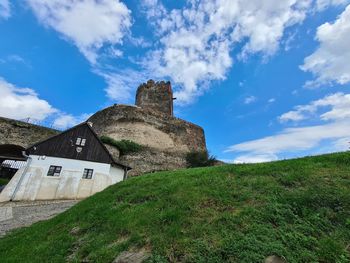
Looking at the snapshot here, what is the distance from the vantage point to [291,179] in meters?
6.96

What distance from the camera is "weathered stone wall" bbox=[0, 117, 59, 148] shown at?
27.8 meters

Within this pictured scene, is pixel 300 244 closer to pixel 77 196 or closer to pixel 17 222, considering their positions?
pixel 17 222

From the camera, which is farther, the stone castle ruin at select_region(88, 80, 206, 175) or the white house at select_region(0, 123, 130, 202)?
the stone castle ruin at select_region(88, 80, 206, 175)

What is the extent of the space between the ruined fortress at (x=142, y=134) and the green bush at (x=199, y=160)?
1.31 metres

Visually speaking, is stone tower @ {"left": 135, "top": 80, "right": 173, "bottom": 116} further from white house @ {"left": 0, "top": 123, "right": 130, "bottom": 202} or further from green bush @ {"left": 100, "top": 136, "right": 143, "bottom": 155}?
white house @ {"left": 0, "top": 123, "right": 130, "bottom": 202}

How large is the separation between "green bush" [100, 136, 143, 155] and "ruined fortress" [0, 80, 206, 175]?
0.58 m

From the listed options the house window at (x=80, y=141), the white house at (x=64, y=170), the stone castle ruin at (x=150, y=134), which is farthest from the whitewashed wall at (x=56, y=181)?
the stone castle ruin at (x=150, y=134)

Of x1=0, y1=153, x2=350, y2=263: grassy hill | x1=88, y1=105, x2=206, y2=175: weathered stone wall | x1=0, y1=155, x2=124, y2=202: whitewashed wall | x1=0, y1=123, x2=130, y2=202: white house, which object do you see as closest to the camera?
x1=0, y1=153, x2=350, y2=263: grassy hill

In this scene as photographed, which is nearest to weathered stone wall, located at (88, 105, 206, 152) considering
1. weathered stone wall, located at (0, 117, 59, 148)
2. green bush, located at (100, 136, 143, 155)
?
green bush, located at (100, 136, 143, 155)


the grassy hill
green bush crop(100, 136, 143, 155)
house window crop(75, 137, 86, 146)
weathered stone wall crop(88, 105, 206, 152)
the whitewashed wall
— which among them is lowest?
the grassy hill

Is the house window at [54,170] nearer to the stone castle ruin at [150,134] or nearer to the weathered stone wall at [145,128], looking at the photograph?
the stone castle ruin at [150,134]

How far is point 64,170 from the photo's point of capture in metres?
21.7

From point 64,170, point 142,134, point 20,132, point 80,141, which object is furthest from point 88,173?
point 142,134

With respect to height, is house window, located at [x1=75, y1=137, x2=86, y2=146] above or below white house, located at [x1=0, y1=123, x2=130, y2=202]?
above
